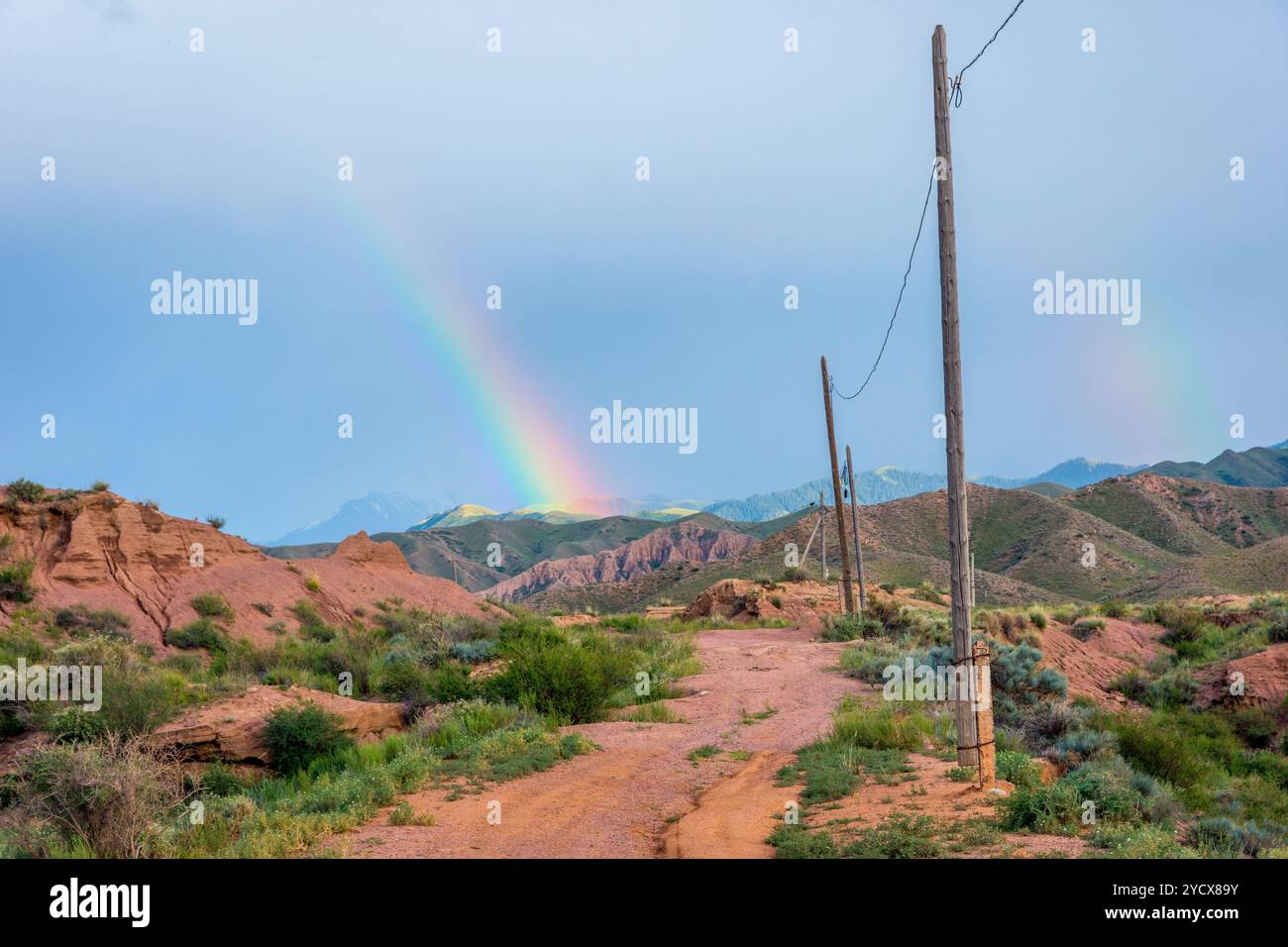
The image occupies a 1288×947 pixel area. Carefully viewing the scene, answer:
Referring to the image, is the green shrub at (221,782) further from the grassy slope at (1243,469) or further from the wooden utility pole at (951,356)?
the grassy slope at (1243,469)

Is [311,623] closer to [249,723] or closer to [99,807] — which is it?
[249,723]

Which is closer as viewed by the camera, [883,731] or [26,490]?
[883,731]

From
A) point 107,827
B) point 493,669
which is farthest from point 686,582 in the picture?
point 107,827

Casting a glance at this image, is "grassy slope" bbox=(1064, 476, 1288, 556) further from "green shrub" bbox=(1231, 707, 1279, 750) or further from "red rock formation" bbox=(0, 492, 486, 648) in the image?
"red rock formation" bbox=(0, 492, 486, 648)

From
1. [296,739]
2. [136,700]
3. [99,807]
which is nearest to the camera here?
[99,807]

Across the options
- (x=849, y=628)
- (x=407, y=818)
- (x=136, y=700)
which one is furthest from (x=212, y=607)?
(x=407, y=818)

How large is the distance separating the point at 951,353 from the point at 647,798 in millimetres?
6550

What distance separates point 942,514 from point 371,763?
72339 millimetres

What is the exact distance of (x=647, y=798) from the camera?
1042cm

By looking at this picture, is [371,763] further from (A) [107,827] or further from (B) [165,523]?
(B) [165,523]

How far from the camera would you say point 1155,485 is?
82188 mm

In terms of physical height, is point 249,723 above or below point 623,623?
below

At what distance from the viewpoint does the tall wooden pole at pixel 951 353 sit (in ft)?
35.3
